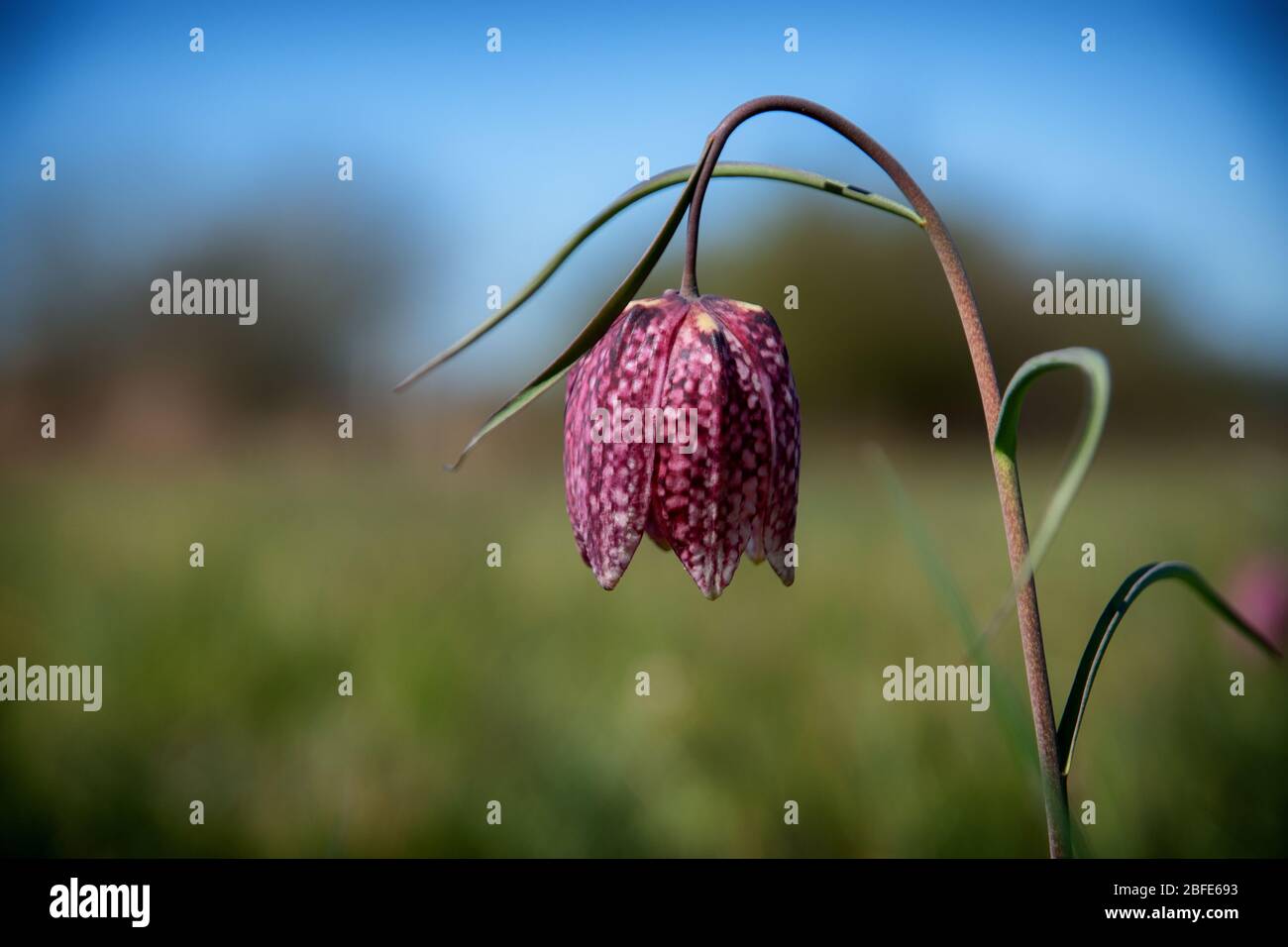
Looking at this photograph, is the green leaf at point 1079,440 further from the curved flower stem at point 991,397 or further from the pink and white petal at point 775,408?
the pink and white petal at point 775,408

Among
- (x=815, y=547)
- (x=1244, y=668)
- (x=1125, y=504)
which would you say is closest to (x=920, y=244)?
(x=1125, y=504)

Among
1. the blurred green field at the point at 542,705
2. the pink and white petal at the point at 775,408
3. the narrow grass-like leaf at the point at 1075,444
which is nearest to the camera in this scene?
the narrow grass-like leaf at the point at 1075,444

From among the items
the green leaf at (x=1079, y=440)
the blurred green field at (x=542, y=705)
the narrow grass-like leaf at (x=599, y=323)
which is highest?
the narrow grass-like leaf at (x=599, y=323)

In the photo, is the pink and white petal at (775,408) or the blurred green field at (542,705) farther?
the blurred green field at (542,705)

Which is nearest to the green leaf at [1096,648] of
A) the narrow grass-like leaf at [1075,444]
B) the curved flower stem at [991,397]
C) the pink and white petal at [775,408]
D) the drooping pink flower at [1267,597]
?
the curved flower stem at [991,397]

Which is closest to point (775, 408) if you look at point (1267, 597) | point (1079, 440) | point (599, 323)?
point (599, 323)

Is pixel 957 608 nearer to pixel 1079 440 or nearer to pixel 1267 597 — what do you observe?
pixel 1079 440
